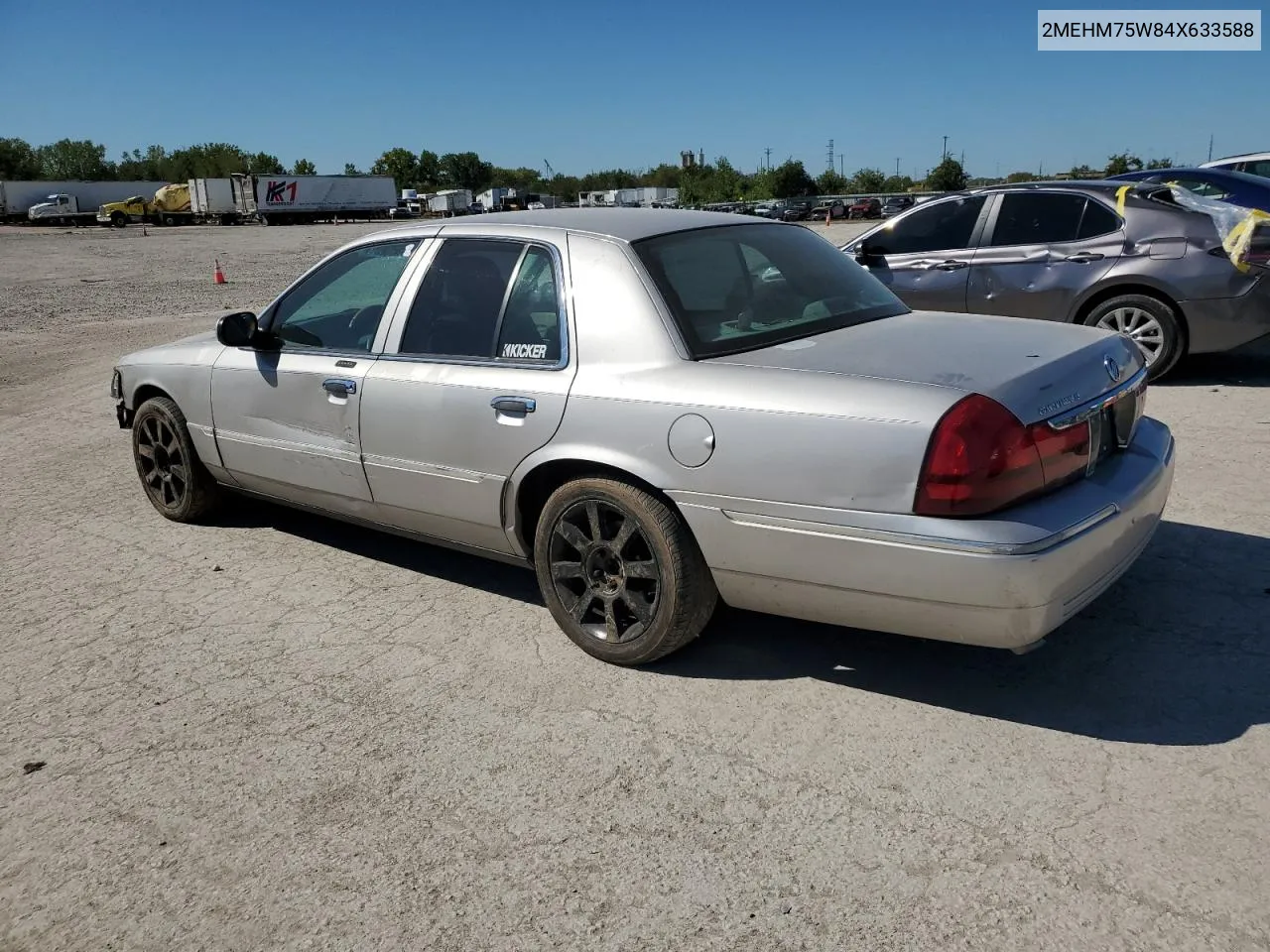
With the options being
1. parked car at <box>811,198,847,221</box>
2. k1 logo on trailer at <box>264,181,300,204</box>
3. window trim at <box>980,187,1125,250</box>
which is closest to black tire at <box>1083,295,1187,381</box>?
window trim at <box>980,187,1125,250</box>

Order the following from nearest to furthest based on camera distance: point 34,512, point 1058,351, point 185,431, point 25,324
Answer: point 1058,351 < point 185,431 < point 34,512 < point 25,324

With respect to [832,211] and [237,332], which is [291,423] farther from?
[832,211]

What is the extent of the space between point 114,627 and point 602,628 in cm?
213

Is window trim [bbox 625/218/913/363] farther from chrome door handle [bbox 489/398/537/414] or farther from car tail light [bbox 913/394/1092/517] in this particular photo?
car tail light [bbox 913/394/1092/517]

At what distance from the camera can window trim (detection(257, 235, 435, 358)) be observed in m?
4.42

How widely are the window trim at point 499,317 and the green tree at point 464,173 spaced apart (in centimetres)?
15298

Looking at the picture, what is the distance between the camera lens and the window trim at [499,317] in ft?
12.5

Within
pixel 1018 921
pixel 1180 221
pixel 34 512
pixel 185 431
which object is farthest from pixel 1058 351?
pixel 34 512

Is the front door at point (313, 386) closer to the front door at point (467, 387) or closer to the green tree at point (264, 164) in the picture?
the front door at point (467, 387)

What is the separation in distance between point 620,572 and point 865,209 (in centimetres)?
6430

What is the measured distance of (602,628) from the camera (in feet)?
12.4

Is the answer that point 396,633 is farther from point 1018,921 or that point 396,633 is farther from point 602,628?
point 1018,921

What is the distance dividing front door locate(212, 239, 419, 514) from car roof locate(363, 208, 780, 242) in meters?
0.23

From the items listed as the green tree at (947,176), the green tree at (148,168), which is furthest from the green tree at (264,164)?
the green tree at (947,176)
